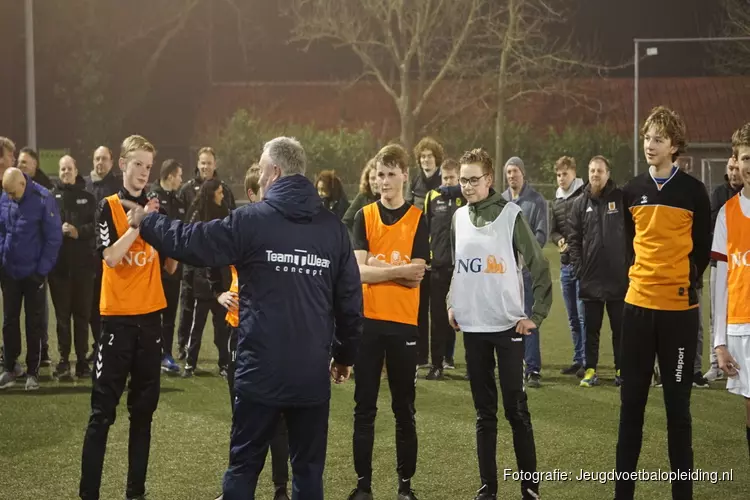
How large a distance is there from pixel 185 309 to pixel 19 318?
1985mm

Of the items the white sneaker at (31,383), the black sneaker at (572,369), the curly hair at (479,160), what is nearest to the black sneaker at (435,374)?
the black sneaker at (572,369)

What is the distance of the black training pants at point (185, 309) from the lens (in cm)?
1139

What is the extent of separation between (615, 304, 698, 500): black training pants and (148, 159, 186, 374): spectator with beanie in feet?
19.3

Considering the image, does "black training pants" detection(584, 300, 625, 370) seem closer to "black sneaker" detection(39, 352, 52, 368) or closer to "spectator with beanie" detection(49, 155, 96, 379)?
"spectator with beanie" detection(49, 155, 96, 379)

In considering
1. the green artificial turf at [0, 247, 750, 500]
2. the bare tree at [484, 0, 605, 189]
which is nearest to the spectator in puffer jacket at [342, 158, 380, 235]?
the green artificial turf at [0, 247, 750, 500]

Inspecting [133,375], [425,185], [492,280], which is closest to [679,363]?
[492,280]

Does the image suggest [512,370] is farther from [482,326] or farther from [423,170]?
[423,170]

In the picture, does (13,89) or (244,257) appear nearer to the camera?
(244,257)

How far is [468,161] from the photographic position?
21.4ft

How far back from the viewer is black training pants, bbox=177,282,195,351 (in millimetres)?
11391

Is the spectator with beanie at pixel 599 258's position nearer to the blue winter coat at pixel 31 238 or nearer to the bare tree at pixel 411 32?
the blue winter coat at pixel 31 238

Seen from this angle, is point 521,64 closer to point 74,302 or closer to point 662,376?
point 74,302

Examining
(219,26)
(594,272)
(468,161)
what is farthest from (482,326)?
(219,26)

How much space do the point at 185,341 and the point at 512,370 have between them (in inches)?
246
